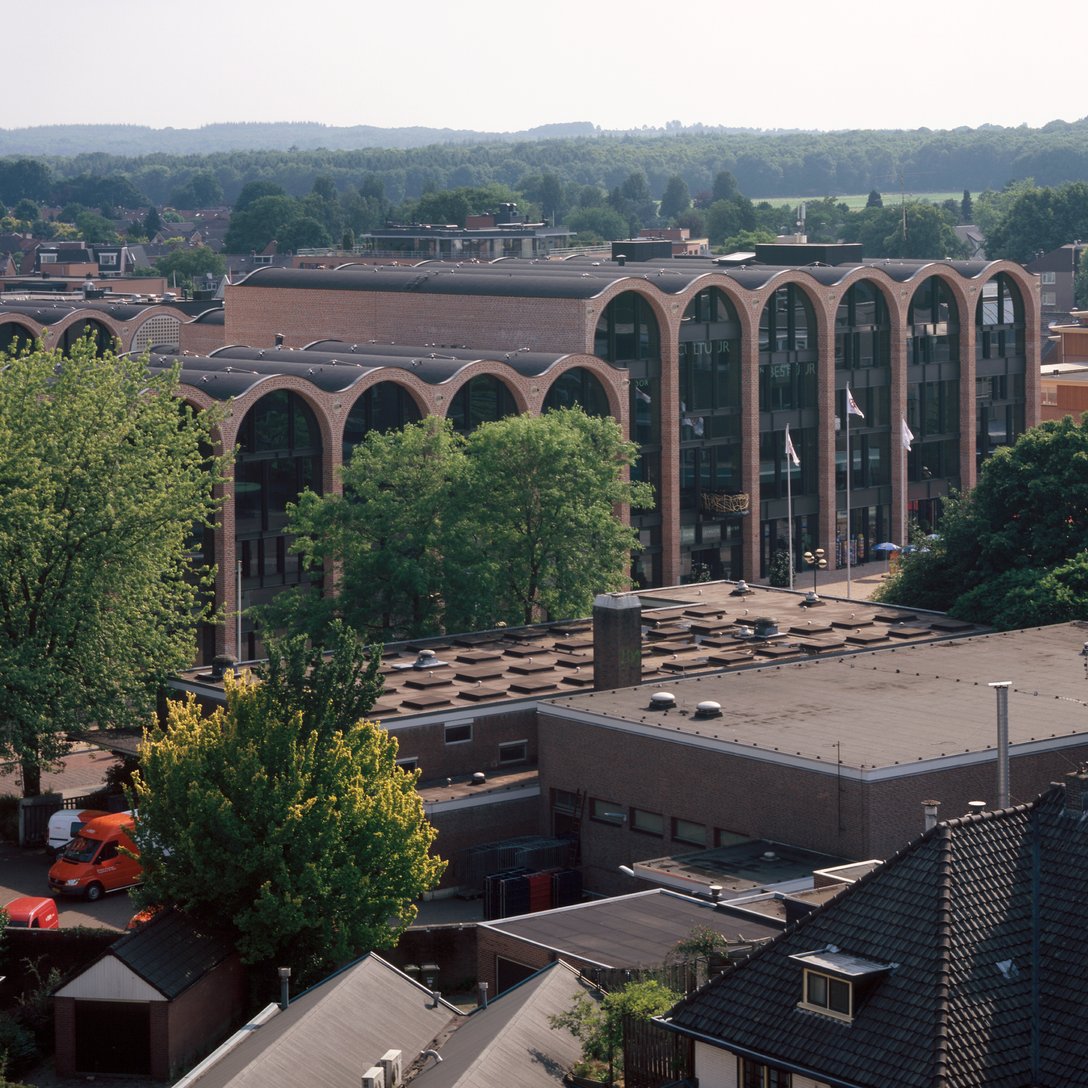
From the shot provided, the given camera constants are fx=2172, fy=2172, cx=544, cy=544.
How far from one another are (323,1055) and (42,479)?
2631cm

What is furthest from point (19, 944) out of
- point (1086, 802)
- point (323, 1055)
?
point (1086, 802)

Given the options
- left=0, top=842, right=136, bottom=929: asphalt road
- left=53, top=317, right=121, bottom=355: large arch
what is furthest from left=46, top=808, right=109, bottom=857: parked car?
left=53, top=317, right=121, bottom=355: large arch

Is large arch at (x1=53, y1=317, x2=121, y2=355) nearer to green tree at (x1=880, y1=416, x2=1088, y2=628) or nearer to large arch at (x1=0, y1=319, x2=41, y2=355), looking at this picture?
large arch at (x1=0, y1=319, x2=41, y2=355)

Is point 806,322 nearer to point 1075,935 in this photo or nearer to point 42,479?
point 42,479

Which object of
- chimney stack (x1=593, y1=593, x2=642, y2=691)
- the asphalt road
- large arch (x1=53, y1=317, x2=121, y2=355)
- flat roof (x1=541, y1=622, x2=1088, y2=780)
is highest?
large arch (x1=53, y1=317, x2=121, y2=355)

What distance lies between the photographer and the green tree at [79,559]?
5703 cm

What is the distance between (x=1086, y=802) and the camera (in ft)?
94.9

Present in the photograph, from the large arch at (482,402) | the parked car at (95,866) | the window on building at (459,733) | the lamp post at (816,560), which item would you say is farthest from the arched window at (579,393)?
the parked car at (95,866)

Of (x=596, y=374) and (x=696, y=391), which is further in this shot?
(x=696, y=391)

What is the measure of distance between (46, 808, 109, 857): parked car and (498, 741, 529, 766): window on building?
10.1 metres

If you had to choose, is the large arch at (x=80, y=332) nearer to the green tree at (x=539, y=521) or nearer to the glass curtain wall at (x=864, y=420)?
the glass curtain wall at (x=864, y=420)

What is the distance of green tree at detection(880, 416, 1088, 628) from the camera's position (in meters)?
65.4

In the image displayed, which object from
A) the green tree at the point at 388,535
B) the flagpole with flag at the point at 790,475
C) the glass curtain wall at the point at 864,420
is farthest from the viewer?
the glass curtain wall at the point at 864,420

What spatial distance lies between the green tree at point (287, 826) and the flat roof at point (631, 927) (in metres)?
2.95
